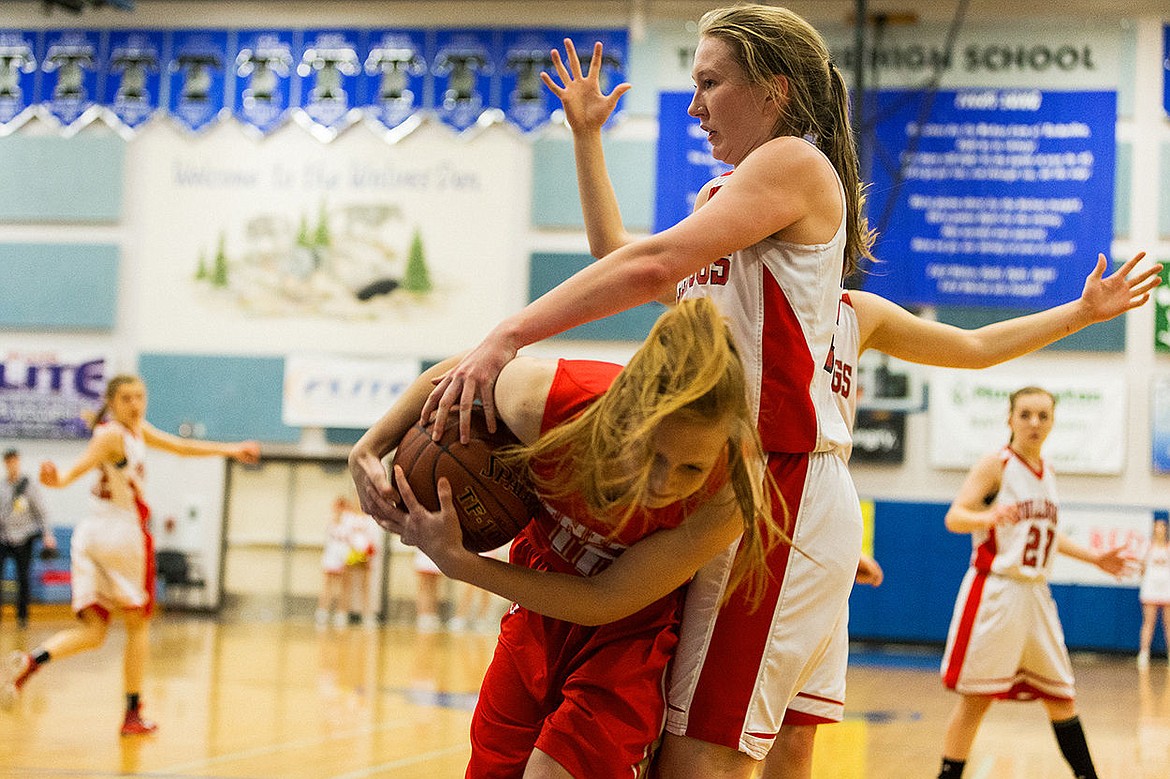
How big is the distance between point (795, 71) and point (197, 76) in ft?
46.8

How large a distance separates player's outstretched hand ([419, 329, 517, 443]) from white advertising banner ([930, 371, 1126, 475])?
1197 cm

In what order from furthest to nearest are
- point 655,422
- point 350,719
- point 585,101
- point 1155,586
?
1. point 1155,586
2. point 350,719
3. point 585,101
4. point 655,422

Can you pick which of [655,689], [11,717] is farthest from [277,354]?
[655,689]

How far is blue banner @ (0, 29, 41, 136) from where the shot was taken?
1556 centimetres

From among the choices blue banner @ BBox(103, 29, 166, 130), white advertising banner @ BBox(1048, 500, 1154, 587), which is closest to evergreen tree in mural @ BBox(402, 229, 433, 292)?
blue banner @ BBox(103, 29, 166, 130)

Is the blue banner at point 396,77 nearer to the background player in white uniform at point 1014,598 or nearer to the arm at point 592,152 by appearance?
the background player in white uniform at point 1014,598

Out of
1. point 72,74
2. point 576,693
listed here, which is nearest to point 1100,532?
point 576,693

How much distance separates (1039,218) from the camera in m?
13.4

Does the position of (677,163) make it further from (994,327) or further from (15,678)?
(994,327)

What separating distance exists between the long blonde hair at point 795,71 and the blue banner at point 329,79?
13.2m

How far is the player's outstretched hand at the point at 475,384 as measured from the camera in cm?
221

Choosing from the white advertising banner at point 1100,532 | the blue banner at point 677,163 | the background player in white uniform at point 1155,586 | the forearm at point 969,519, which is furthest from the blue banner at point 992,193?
the forearm at point 969,519

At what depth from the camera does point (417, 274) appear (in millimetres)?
14719

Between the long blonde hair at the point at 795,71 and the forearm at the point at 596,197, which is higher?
the long blonde hair at the point at 795,71
